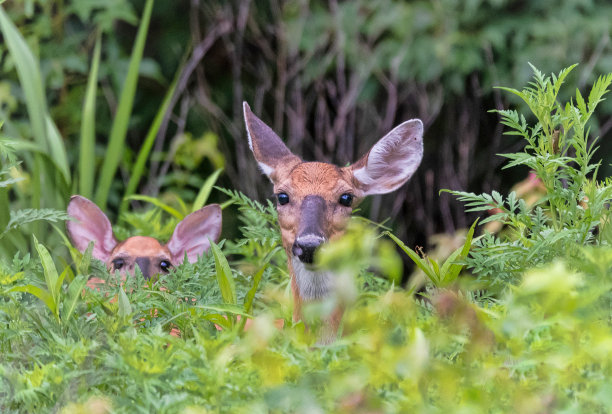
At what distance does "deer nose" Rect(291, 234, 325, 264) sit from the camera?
236 centimetres

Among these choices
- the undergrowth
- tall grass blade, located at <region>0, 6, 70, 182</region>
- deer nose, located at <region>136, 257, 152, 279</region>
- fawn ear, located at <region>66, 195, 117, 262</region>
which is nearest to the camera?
the undergrowth

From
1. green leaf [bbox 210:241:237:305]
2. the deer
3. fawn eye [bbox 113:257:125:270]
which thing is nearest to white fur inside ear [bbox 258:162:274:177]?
the deer

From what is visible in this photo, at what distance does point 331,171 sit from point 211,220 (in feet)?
1.89

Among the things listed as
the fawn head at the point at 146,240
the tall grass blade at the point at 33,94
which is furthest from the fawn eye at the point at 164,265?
the tall grass blade at the point at 33,94

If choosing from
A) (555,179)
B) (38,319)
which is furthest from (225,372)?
(555,179)

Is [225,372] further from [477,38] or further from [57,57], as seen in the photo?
[57,57]

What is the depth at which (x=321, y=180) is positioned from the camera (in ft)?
8.70

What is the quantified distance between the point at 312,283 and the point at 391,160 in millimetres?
583

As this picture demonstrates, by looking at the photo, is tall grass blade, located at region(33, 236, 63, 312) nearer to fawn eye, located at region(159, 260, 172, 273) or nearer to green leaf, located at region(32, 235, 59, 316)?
green leaf, located at region(32, 235, 59, 316)

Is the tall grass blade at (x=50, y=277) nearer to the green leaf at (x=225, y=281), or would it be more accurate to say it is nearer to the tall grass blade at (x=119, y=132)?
the green leaf at (x=225, y=281)

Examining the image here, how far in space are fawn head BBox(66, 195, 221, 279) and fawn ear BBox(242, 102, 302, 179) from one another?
305 mm

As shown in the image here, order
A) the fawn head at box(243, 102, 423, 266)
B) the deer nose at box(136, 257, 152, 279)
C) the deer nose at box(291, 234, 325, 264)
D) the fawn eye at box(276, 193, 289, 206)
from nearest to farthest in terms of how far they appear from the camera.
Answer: the deer nose at box(291, 234, 325, 264) → the fawn head at box(243, 102, 423, 266) → the fawn eye at box(276, 193, 289, 206) → the deer nose at box(136, 257, 152, 279)

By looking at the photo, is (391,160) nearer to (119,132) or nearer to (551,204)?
(551,204)

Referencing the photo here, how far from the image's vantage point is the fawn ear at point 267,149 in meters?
2.80
